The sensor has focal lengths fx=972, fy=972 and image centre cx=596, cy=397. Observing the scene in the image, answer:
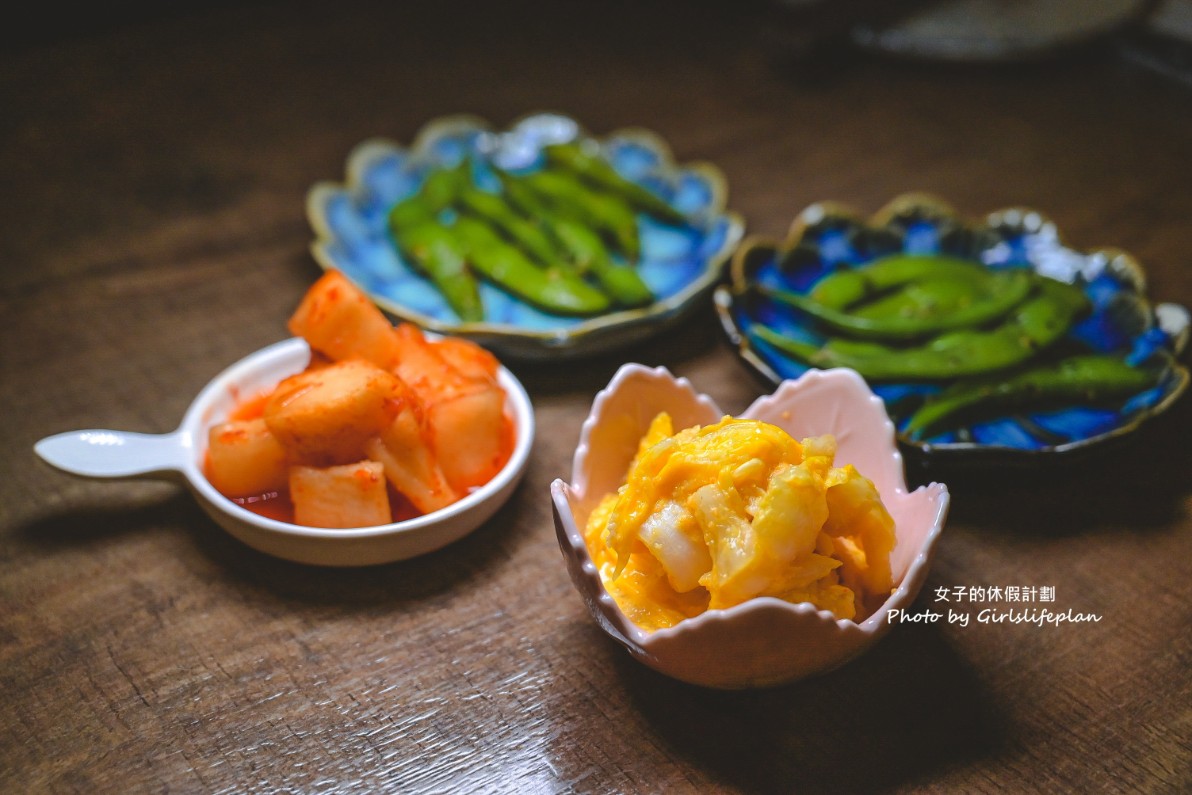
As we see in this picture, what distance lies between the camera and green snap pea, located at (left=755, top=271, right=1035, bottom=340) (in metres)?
1.62

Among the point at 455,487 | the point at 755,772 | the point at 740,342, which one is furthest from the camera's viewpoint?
the point at 740,342

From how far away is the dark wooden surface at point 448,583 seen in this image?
1.05m

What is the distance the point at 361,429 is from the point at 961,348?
944 millimetres

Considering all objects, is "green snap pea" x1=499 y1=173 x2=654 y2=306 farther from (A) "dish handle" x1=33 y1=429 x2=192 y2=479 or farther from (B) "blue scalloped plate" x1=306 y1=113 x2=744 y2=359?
(A) "dish handle" x1=33 y1=429 x2=192 y2=479

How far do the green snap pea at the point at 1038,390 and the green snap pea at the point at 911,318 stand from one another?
0.15 metres

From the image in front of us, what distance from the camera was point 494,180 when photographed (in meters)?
2.12

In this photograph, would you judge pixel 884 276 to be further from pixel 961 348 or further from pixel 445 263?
pixel 445 263

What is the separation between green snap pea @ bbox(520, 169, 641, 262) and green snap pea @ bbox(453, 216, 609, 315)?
0.16 m

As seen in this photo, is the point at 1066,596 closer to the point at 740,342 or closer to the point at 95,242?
the point at 740,342

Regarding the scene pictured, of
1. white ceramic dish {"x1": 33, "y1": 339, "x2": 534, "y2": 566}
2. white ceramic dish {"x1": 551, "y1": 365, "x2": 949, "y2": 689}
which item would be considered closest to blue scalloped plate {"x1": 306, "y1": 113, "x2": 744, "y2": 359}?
white ceramic dish {"x1": 33, "y1": 339, "x2": 534, "y2": 566}

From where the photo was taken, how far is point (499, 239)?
1.92m

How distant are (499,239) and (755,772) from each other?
3.91ft

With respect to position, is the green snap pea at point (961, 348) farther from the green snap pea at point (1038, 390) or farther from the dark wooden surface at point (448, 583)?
the dark wooden surface at point (448, 583)

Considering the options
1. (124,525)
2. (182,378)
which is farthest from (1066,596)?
(182,378)
